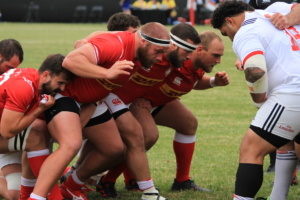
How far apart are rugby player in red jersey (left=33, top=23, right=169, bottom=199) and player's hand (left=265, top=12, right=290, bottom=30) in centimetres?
89

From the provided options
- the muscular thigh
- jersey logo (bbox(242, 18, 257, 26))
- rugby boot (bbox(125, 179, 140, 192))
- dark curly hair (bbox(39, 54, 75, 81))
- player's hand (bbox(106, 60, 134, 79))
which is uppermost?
jersey logo (bbox(242, 18, 257, 26))

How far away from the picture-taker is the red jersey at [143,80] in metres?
3.92

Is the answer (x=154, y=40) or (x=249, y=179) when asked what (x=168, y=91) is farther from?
(x=249, y=179)

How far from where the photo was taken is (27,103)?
10.7ft

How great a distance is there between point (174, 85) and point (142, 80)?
0.39 metres

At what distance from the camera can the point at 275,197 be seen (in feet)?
11.8

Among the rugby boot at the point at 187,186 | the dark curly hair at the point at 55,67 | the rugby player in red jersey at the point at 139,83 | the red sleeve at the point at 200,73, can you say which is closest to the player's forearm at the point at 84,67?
the dark curly hair at the point at 55,67

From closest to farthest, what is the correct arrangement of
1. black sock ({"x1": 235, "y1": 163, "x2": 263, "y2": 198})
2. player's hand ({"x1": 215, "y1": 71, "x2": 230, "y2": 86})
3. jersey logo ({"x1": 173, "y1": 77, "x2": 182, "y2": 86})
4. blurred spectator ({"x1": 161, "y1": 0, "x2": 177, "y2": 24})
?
black sock ({"x1": 235, "y1": 163, "x2": 263, "y2": 198}) < jersey logo ({"x1": 173, "y1": 77, "x2": 182, "y2": 86}) < player's hand ({"x1": 215, "y1": 71, "x2": 230, "y2": 86}) < blurred spectator ({"x1": 161, "y1": 0, "x2": 177, "y2": 24})

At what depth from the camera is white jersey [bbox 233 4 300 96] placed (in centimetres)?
310

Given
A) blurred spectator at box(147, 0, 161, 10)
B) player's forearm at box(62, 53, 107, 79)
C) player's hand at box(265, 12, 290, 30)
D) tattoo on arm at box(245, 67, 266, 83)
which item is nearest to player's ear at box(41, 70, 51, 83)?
player's forearm at box(62, 53, 107, 79)

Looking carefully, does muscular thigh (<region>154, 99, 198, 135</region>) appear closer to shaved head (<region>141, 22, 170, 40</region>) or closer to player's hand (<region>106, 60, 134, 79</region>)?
shaved head (<region>141, 22, 170, 40</region>)

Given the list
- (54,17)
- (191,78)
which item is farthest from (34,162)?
(54,17)

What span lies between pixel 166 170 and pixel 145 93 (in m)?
1.10

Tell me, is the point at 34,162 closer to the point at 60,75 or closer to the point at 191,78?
the point at 60,75
